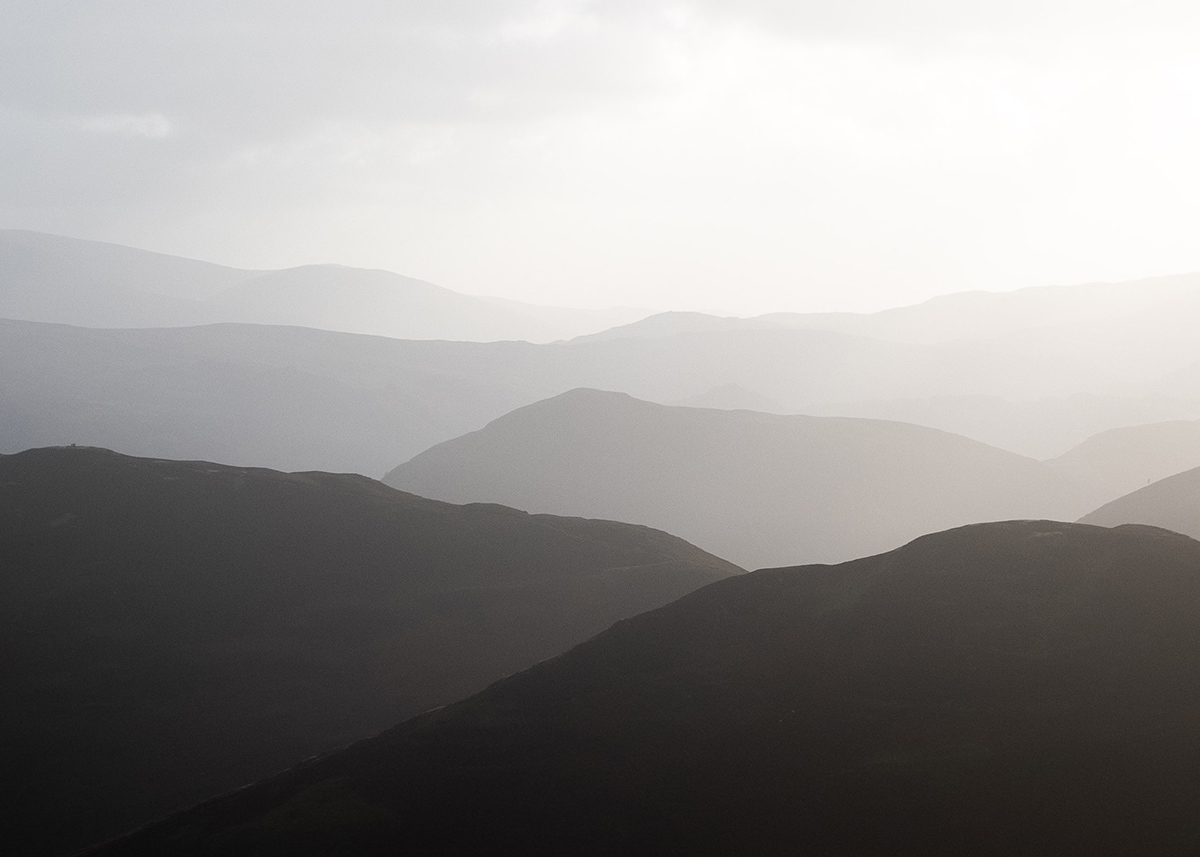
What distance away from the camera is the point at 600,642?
5784 cm

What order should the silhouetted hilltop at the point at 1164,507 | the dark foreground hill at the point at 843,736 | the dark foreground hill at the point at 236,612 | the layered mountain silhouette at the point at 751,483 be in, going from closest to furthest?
the dark foreground hill at the point at 843,736
the dark foreground hill at the point at 236,612
the silhouetted hilltop at the point at 1164,507
the layered mountain silhouette at the point at 751,483

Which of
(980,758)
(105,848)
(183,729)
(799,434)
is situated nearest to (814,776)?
(980,758)

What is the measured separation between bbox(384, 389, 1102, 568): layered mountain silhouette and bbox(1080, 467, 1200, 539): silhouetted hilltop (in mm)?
39661

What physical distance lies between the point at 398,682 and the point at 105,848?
2961 cm

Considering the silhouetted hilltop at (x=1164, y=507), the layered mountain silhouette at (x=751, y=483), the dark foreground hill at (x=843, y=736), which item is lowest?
the dark foreground hill at (x=843, y=736)

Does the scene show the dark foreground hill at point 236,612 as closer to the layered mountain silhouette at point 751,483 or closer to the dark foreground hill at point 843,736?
the dark foreground hill at point 843,736

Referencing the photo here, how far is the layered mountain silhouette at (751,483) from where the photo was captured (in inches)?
6801

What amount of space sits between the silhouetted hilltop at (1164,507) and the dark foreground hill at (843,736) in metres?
72.1

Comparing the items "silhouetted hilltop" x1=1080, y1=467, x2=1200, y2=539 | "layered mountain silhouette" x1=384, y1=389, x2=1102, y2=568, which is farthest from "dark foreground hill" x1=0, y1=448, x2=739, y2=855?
"layered mountain silhouette" x1=384, y1=389, x2=1102, y2=568

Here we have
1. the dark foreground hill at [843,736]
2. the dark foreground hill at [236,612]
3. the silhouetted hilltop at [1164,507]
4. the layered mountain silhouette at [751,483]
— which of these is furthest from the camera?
the layered mountain silhouette at [751,483]

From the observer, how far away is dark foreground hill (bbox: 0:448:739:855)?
60.4 m

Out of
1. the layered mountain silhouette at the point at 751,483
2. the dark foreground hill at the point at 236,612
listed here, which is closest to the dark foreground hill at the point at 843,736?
the dark foreground hill at the point at 236,612

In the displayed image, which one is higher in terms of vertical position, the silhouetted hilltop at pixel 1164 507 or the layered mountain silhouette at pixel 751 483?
the layered mountain silhouette at pixel 751 483

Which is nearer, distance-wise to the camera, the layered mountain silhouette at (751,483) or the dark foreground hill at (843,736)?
the dark foreground hill at (843,736)
